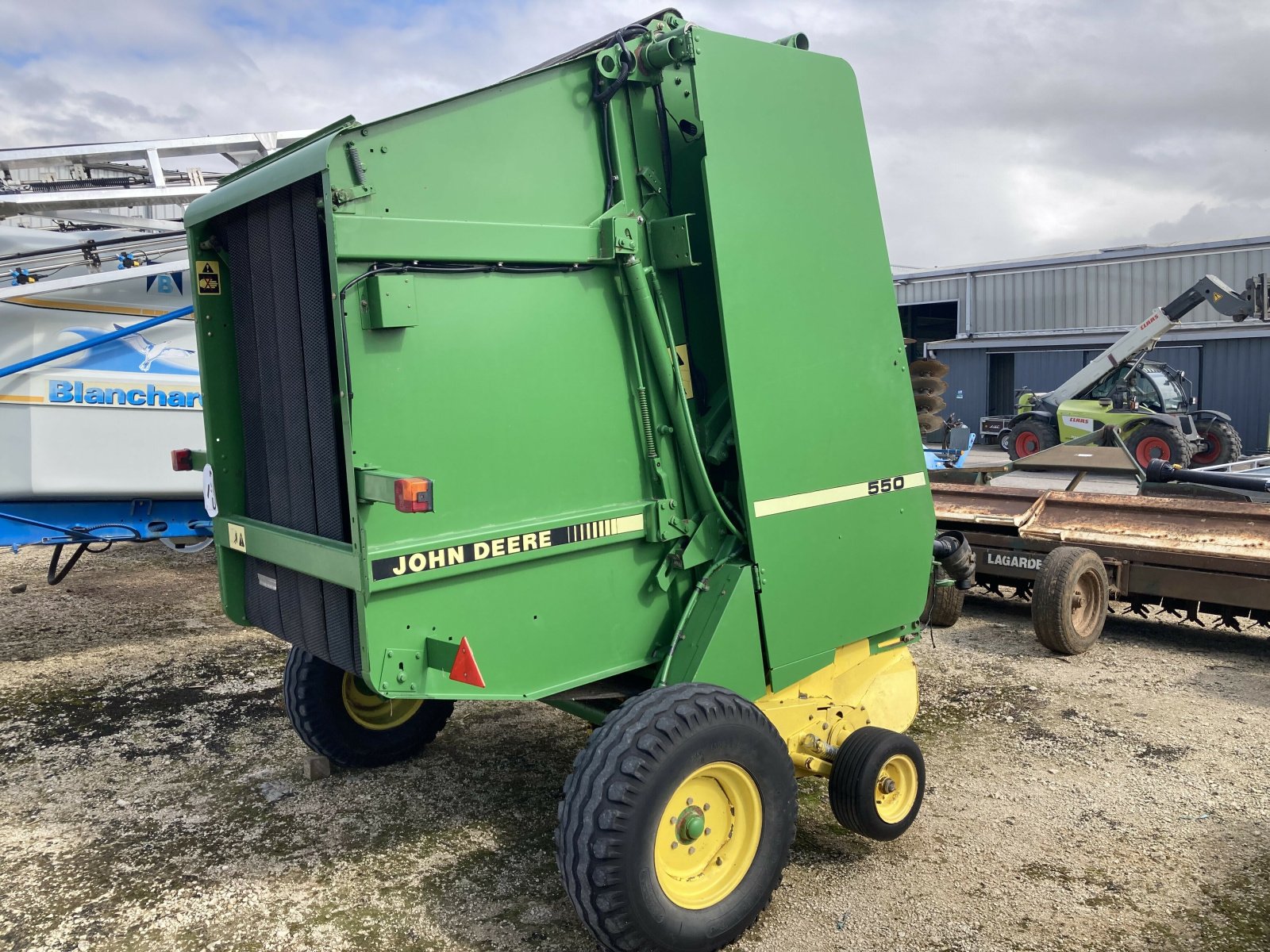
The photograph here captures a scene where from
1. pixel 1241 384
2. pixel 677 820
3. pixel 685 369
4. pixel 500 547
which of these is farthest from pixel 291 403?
pixel 1241 384

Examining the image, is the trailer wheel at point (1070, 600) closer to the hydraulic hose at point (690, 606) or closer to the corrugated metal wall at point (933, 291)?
the hydraulic hose at point (690, 606)

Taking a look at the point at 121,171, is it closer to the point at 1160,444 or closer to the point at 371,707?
the point at 371,707

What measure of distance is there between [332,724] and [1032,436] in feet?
55.6

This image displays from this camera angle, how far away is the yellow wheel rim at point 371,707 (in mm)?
4383

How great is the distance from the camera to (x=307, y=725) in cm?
429

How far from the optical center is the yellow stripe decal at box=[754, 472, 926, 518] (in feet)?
11.4

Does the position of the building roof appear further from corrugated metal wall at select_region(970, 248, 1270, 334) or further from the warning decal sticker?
the warning decal sticker

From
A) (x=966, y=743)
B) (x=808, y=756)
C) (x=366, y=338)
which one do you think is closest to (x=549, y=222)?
(x=366, y=338)

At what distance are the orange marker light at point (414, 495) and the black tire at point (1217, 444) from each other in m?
17.2

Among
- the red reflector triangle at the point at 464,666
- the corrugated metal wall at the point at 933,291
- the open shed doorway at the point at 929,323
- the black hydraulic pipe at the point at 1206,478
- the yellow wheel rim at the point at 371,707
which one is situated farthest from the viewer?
the open shed doorway at the point at 929,323

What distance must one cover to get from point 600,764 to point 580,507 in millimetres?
814

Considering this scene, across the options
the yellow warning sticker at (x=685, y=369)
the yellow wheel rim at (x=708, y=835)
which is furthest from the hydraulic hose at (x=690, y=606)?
the yellow warning sticker at (x=685, y=369)

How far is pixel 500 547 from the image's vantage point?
303 centimetres

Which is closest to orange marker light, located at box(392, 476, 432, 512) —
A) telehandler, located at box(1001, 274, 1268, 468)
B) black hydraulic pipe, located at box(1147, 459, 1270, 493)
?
black hydraulic pipe, located at box(1147, 459, 1270, 493)
